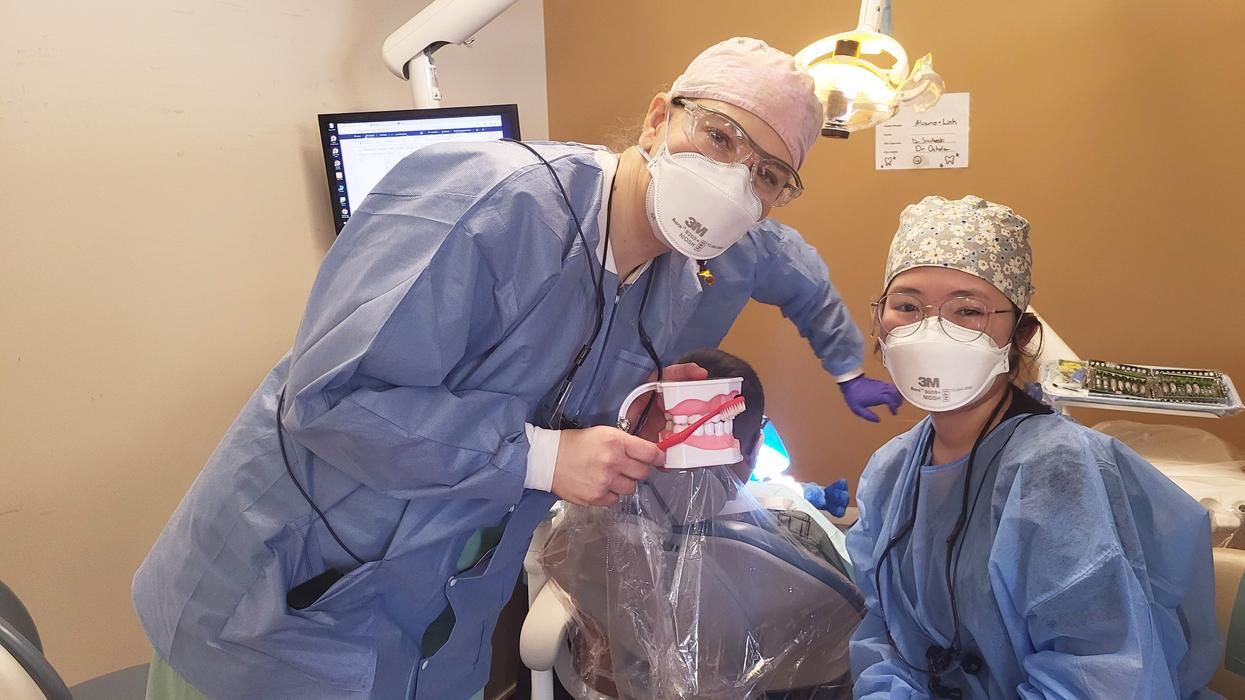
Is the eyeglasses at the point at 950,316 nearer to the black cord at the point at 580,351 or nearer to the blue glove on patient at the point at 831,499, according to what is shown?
the black cord at the point at 580,351

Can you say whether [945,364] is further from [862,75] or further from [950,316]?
[862,75]

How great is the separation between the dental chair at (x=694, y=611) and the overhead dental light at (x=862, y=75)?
70 cm

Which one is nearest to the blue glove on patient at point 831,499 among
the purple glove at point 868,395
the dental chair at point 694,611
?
the purple glove at point 868,395

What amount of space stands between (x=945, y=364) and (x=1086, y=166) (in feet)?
3.56

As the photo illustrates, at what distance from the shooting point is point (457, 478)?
897mm

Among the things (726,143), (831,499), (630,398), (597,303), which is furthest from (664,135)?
(831,499)

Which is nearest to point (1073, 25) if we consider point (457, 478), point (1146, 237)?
point (1146, 237)

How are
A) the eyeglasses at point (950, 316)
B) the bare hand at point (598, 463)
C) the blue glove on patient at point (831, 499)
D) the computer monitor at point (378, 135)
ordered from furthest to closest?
the computer monitor at point (378, 135) → the blue glove on patient at point (831, 499) → the eyeglasses at point (950, 316) → the bare hand at point (598, 463)

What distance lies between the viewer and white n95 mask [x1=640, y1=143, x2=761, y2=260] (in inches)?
36.9

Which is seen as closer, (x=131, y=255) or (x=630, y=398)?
(x=630, y=398)

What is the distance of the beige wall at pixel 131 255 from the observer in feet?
4.43

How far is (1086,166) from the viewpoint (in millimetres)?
1757

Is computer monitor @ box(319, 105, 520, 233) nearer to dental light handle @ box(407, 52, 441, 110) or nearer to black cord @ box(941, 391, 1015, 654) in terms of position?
dental light handle @ box(407, 52, 441, 110)

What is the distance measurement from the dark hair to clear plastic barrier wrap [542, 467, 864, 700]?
0.62ft
